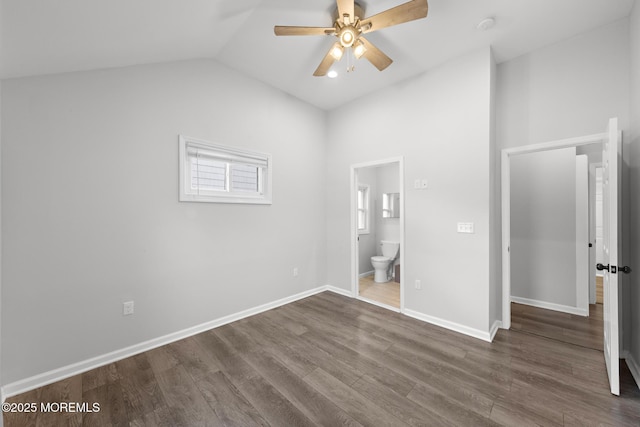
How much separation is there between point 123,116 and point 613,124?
396cm

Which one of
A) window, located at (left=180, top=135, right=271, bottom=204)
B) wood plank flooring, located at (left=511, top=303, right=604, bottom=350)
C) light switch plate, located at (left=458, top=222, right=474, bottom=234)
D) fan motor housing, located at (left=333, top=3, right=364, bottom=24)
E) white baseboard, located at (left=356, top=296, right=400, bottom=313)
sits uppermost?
fan motor housing, located at (left=333, top=3, right=364, bottom=24)

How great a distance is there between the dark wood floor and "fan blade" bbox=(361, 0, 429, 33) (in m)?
2.73

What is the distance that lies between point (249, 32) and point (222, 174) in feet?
5.02

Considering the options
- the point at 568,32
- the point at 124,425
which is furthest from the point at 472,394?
the point at 568,32

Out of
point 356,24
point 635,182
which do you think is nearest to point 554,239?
point 635,182

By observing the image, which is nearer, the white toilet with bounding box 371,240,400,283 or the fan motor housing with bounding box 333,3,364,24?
the fan motor housing with bounding box 333,3,364,24

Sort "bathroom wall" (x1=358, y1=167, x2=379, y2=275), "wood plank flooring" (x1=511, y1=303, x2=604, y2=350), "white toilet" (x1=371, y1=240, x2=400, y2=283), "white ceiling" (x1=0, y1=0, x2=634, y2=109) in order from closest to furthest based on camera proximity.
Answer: "white ceiling" (x1=0, y1=0, x2=634, y2=109) → "wood plank flooring" (x1=511, y1=303, x2=604, y2=350) → "white toilet" (x1=371, y1=240, x2=400, y2=283) → "bathroom wall" (x1=358, y1=167, x2=379, y2=275)

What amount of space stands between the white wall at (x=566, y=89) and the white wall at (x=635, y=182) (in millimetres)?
130

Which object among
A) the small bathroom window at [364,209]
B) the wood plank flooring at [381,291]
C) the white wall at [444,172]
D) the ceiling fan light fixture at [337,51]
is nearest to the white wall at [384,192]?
the small bathroom window at [364,209]

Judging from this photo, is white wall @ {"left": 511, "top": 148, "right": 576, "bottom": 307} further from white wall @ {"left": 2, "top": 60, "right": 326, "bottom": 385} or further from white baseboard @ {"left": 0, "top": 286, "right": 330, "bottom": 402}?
white baseboard @ {"left": 0, "top": 286, "right": 330, "bottom": 402}

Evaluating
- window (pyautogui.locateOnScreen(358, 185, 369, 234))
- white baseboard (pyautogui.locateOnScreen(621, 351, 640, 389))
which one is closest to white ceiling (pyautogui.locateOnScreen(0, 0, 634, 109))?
window (pyautogui.locateOnScreen(358, 185, 369, 234))

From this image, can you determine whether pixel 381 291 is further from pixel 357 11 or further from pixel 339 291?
pixel 357 11

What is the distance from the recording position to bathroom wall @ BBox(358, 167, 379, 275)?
5.21 m

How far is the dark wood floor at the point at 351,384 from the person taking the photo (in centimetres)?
163
